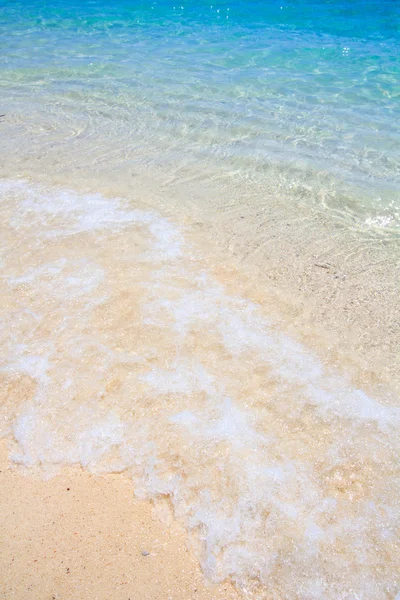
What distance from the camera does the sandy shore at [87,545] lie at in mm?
1945

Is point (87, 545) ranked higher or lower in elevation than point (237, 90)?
lower

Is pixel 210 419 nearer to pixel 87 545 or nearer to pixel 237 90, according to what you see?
pixel 87 545

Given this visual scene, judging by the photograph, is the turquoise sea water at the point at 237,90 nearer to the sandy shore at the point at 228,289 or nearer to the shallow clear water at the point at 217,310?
the shallow clear water at the point at 217,310

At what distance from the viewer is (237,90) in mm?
7926

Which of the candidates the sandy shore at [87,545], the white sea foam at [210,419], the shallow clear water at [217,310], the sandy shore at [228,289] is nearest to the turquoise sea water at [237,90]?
the shallow clear water at [217,310]

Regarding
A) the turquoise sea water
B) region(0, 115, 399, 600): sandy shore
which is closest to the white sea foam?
region(0, 115, 399, 600): sandy shore

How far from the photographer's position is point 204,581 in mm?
1968

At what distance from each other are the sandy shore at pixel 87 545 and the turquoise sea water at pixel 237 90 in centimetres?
356

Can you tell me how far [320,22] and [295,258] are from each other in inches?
475

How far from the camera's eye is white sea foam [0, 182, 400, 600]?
2078mm

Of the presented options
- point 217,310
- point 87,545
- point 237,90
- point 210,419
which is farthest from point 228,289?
point 237,90

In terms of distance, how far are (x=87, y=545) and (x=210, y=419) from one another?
91 centimetres

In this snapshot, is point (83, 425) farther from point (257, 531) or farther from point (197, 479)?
point (257, 531)

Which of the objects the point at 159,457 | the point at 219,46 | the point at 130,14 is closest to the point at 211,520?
the point at 159,457
